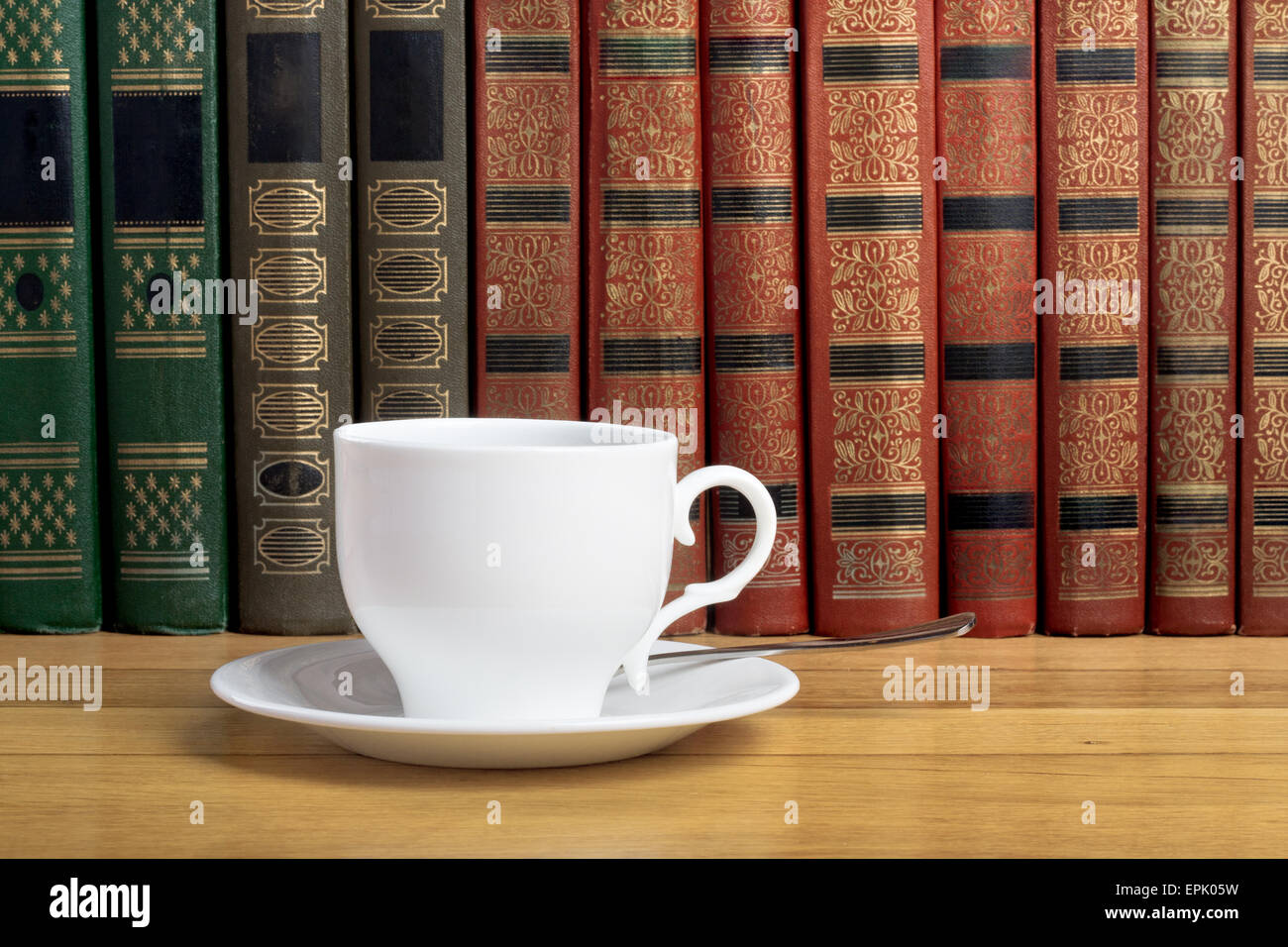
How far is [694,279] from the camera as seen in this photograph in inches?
29.5

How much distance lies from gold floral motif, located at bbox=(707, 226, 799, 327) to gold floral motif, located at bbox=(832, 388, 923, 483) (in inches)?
2.5

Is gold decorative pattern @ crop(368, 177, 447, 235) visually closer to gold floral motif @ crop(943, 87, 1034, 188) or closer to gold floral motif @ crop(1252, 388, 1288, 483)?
gold floral motif @ crop(943, 87, 1034, 188)

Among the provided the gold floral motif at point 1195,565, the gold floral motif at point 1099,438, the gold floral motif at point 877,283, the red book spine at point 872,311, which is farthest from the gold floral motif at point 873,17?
the gold floral motif at point 1195,565

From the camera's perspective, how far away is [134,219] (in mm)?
746

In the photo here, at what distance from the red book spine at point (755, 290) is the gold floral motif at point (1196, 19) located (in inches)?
8.5

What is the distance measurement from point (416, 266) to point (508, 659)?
1.02 feet

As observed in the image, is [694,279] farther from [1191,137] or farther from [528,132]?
[1191,137]

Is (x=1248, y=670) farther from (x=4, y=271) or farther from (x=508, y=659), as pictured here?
(x=4, y=271)

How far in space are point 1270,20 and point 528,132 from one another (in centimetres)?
43

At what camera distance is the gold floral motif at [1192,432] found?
0.77m

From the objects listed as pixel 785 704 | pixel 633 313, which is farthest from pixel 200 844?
pixel 633 313

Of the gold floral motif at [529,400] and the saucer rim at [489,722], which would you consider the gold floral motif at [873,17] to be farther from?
the saucer rim at [489,722]

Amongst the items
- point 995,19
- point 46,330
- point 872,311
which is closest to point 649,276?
point 872,311

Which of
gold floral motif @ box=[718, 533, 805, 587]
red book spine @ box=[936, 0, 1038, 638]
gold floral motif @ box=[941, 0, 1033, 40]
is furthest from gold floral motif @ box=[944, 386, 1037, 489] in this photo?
gold floral motif @ box=[941, 0, 1033, 40]
